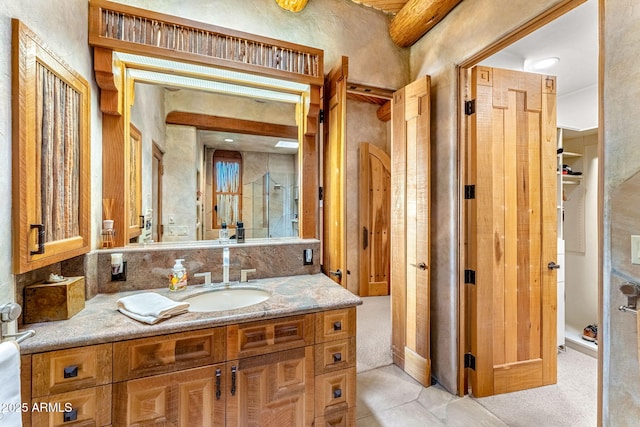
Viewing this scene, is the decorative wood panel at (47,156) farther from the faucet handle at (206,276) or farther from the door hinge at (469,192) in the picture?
the door hinge at (469,192)

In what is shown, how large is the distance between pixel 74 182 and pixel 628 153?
7.93 feet

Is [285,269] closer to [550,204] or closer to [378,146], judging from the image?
[550,204]

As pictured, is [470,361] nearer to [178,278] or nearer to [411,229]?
[411,229]

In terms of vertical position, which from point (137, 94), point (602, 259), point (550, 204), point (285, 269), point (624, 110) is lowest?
point (285, 269)

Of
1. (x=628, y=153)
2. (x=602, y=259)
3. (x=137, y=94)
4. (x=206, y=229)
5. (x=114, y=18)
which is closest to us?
(x=628, y=153)

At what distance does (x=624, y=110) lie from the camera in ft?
3.83

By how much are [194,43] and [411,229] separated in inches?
77.7

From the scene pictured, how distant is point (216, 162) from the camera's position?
1.86m

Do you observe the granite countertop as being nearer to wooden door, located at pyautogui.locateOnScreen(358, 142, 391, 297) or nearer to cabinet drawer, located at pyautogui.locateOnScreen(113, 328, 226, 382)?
cabinet drawer, located at pyautogui.locateOnScreen(113, 328, 226, 382)

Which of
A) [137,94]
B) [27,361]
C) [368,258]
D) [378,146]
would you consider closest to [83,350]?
[27,361]

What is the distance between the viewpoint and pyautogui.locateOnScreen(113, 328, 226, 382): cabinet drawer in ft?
3.54

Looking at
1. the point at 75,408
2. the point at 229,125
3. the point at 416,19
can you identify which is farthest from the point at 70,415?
the point at 416,19

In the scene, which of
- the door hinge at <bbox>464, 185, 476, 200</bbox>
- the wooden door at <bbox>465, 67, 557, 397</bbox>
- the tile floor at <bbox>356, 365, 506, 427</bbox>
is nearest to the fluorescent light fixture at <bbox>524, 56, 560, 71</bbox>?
the wooden door at <bbox>465, 67, 557, 397</bbox>

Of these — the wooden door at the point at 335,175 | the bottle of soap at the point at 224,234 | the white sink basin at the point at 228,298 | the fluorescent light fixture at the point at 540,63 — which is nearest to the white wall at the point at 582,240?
the fluorescent light fixture at the point at 540,63
